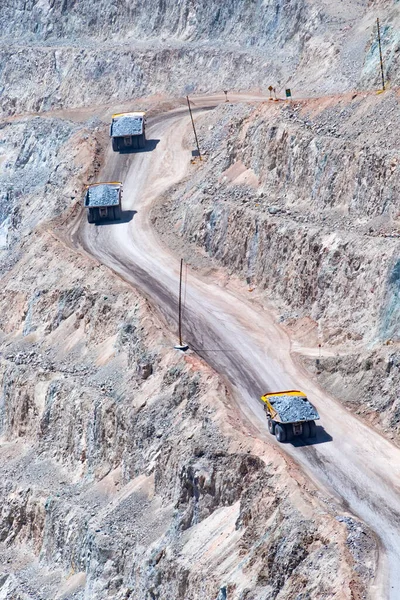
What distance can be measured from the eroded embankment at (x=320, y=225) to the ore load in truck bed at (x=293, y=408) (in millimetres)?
3019

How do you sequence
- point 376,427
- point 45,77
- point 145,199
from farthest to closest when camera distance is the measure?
point 45,77 < point 145,199 < point 376,427

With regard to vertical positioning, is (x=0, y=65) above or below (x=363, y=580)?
above

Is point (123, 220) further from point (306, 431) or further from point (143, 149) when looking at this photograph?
point (306, 431)

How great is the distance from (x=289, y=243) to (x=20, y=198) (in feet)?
115

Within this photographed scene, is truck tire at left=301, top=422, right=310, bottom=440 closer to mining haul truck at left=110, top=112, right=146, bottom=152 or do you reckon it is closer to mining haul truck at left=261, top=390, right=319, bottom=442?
mining haul truck at left=261, top=390, right=319, bottom=442

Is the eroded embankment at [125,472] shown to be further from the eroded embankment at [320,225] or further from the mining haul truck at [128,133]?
the mining haul truck at [128,133]

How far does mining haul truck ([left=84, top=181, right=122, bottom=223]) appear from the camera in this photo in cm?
8400

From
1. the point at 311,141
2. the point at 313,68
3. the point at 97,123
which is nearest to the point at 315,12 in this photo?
the point at 313,68

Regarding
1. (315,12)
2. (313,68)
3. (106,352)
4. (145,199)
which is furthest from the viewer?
(315,12)

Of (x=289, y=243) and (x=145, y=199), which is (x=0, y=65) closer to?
(x=145, y=199)

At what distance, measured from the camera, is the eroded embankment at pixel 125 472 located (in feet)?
147

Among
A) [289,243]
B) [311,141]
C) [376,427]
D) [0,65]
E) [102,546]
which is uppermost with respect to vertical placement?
[0,65]

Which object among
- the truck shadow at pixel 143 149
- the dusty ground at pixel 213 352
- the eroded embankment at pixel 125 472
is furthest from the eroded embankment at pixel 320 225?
the truck shadow at pixel 143 149

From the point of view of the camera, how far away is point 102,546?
55.6 m
